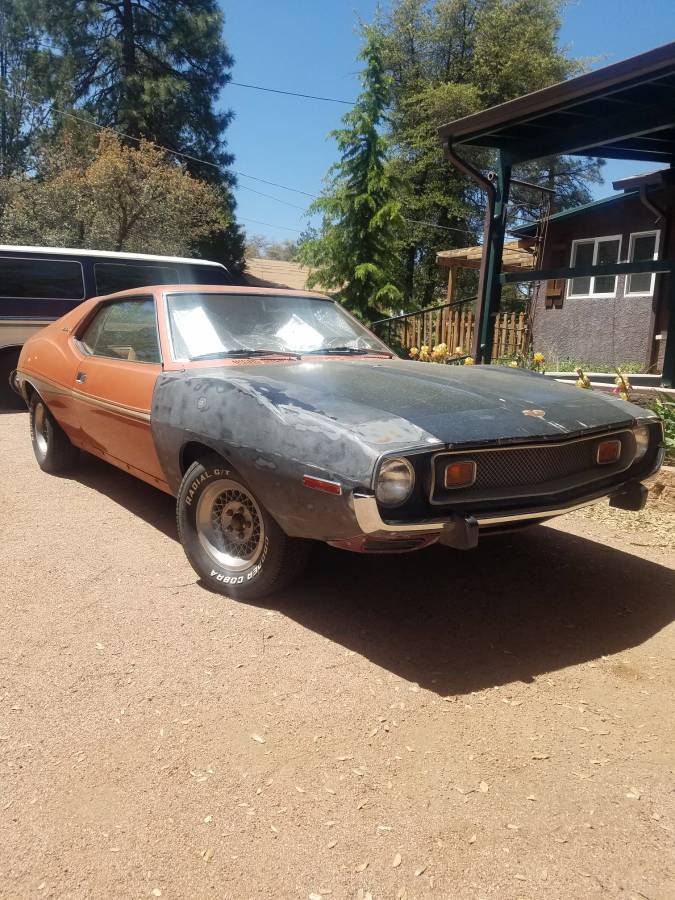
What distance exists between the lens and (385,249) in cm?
1791

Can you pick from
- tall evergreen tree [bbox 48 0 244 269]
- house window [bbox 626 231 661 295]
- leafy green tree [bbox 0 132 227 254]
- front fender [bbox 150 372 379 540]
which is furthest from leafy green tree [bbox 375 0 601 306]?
front fender [bbox 150 372 379 540]

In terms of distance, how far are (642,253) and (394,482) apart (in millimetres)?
13747

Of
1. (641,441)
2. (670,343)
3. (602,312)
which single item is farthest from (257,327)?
(602,312)

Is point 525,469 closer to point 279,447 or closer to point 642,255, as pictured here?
point 279,447

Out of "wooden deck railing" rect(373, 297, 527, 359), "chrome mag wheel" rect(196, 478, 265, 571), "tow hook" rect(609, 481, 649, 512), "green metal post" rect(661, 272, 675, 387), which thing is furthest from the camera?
"wooden deck railing" rect(373, 297, 527, 359)

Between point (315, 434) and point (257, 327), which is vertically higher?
point (257, 327)

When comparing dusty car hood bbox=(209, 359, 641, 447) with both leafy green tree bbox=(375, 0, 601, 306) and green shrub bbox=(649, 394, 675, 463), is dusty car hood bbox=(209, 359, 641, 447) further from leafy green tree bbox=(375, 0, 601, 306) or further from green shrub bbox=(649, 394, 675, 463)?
leafy green tree bbox=(375, 0, 601, 306)

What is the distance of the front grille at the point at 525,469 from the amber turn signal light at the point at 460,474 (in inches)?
0.7

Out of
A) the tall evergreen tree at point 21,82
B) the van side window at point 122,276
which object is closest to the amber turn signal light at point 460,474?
the van side window at point 122,276

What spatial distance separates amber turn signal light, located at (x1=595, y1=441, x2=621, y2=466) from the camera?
3.14m

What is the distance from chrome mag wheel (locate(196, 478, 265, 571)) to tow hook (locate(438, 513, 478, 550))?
875mm

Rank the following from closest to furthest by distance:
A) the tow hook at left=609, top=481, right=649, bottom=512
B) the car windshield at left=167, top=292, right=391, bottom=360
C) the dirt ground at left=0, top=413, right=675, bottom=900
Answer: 1. the dirt ground at left=0, top=413, right=675, bottom=900
2. the tow hook at left=609, top=481, right=649, bottom=512
3. the car windshield at left=167, top=292, right=391, bottom=360

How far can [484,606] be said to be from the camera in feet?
10.6

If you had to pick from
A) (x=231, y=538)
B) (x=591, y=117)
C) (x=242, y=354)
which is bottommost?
(x=231, y=538)
